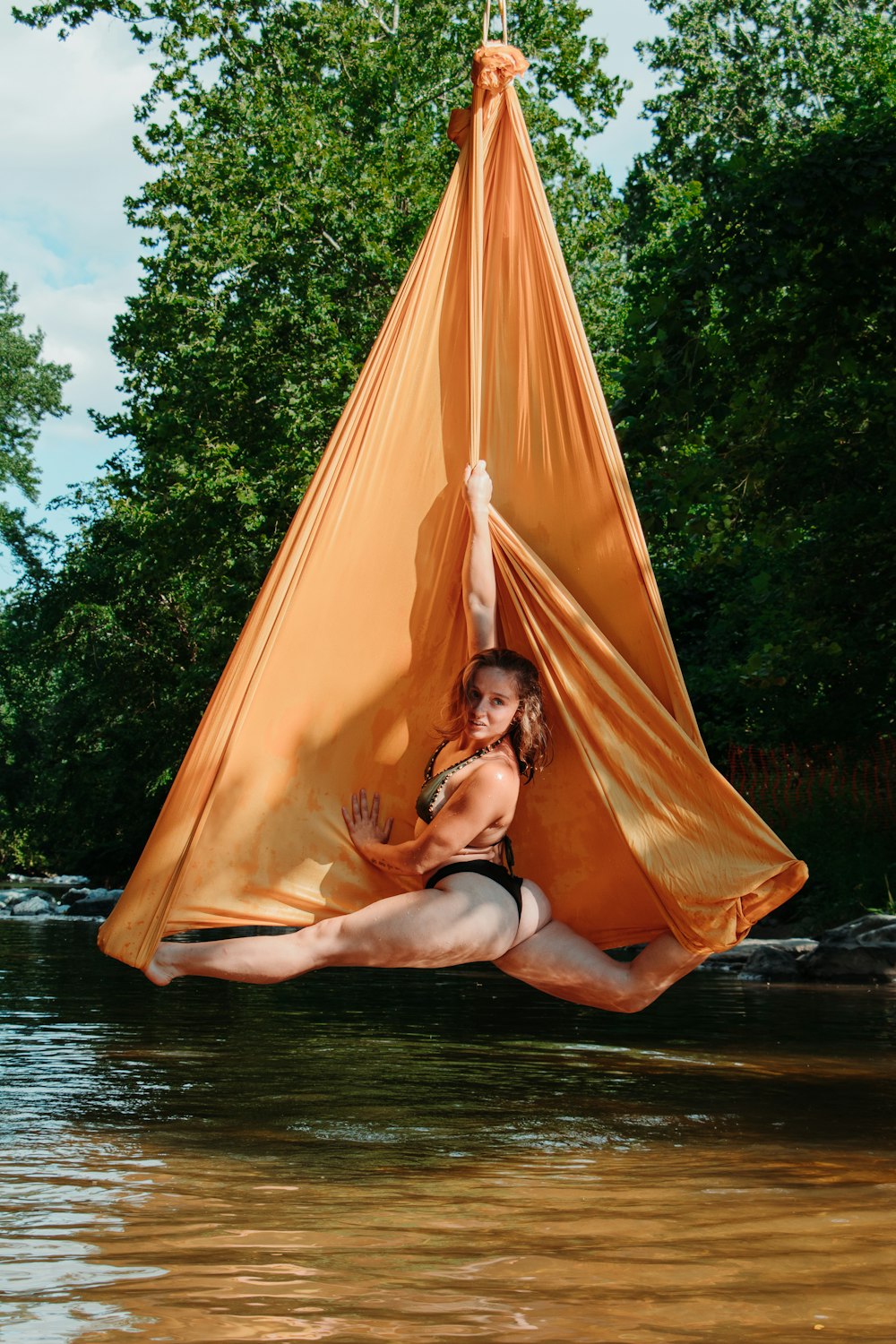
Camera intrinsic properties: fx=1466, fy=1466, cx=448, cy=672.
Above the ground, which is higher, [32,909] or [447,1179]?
[32,909]

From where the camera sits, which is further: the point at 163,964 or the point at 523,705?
the point at 523,705

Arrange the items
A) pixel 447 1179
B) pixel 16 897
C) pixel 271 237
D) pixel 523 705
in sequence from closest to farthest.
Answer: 1. pixel 523 705
2. pixel 447 1179
3. pixel 271 237
4. pixel 16 897

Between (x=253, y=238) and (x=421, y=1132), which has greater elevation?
(x=253, y=238)

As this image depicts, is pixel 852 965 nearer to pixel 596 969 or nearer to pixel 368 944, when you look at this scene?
pixel 596 969

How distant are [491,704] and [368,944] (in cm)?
75

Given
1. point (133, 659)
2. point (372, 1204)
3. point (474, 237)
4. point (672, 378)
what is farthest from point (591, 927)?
point (133, 659)

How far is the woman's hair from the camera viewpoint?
4133 millimetres

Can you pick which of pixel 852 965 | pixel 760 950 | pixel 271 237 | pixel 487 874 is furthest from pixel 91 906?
pixel 487 874

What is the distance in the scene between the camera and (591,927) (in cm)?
435

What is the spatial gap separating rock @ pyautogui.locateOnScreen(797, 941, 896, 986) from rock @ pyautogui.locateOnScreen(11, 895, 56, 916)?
1605 centimetres

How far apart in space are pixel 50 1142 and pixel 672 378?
5098 millimetres

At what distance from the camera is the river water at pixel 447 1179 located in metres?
3.30

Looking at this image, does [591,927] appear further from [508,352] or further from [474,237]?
[474,237]

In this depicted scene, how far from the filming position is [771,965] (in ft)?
39.4
